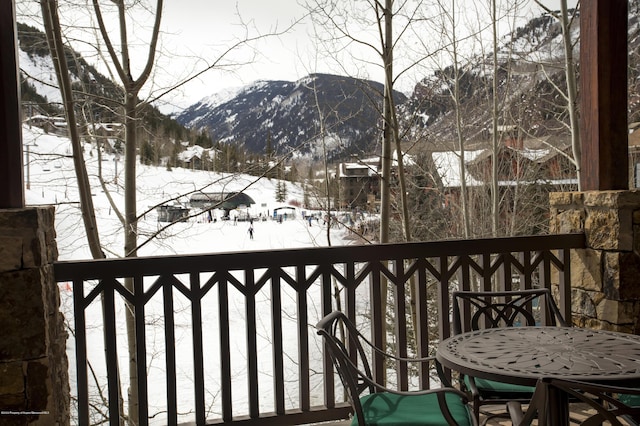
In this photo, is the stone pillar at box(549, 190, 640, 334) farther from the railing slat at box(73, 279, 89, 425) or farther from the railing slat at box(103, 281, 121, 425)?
the railing slat at box(73, 279, 89, 425)

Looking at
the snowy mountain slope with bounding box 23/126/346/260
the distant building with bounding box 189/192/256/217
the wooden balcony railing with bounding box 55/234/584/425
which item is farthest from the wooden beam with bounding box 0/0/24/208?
the distant building with bounding box 189/192/256/217

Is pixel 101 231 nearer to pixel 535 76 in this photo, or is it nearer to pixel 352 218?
pixel 352 218

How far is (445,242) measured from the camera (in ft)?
9.23

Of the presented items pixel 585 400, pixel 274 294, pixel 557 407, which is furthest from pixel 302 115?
pixel 585 400

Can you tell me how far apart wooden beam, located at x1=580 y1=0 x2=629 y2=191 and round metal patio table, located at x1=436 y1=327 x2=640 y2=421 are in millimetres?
1252

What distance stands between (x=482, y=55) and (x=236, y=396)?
7.65 m

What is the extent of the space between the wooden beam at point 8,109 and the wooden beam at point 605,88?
2.81m

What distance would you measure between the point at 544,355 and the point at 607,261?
57.6 inches

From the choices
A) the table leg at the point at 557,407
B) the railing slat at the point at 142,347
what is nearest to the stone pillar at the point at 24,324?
the railing slat at the point at 142,347

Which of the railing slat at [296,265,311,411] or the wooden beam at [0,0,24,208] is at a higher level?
the wooden beam at [0,0,24,208]

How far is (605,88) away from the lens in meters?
2.97

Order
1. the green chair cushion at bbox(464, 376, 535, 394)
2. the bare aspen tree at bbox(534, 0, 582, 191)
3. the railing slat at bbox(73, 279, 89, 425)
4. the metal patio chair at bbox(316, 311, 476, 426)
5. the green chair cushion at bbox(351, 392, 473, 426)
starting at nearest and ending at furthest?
the metal patio chair at bbox(316, 311, 476, 426) < the green chair cushion at bbox(351, 392, 473, 426) < the green chair cushion at bbox(464, 376, 535, 394) < the railing slat at bbox(73, 279, 89, 425) < the bare aspen tree at bbox(534, 0, 582, 191)

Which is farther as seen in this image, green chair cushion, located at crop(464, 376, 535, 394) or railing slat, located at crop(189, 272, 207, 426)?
railing slat, located at crop(189, 272, 207, 426)

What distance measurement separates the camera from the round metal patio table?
159 centimetres
